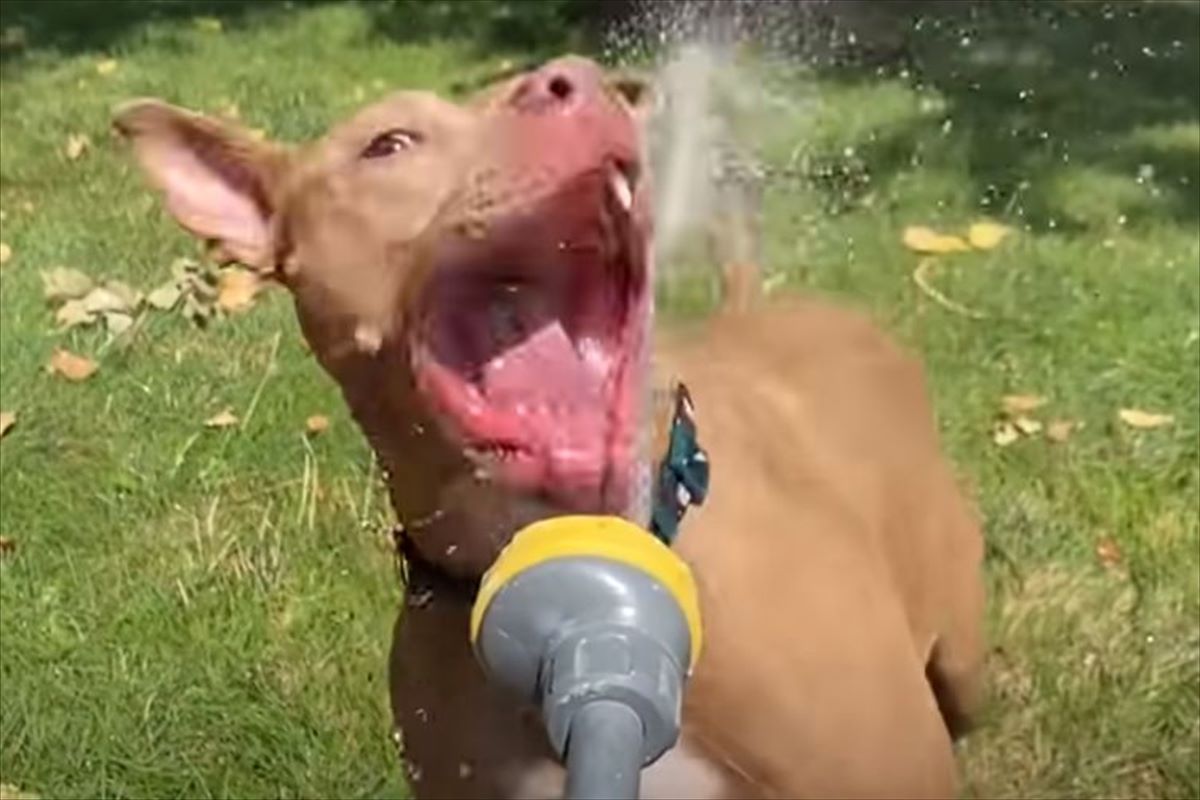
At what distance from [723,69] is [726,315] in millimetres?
1447

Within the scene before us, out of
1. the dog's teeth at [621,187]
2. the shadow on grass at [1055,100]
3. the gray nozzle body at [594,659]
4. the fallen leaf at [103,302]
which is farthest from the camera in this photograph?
the shadow on grass at [1055,100]

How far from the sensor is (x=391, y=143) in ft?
8.68

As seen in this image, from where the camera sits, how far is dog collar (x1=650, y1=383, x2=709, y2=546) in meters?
2.49

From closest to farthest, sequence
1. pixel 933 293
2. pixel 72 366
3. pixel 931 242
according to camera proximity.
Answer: pixel 72 366, pixel 933 293, pixel 931 242

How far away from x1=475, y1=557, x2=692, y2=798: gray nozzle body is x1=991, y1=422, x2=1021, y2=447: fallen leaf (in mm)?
A: 2766

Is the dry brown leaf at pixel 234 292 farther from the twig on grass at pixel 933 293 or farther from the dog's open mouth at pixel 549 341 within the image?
the dog's open mouth at pixel 549 341

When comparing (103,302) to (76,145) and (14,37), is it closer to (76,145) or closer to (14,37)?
(76,145)

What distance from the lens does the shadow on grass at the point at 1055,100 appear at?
5.61 meters

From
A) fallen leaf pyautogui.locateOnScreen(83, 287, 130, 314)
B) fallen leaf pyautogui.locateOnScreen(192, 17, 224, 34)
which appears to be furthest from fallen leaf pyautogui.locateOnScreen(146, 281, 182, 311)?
fallen leaf pyautogui.locateOnScreen(192, 17, 224, 34)

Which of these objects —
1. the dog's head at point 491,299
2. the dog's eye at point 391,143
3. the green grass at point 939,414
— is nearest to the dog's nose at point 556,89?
the dog's head at point 491,299

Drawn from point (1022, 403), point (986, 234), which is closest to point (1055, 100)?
point (986, 234)

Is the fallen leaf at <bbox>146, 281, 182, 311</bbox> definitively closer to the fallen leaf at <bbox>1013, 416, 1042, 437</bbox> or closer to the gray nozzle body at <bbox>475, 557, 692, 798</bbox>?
the fallen leaf at <bbox>1013, 416, 1042, 437</bbox>

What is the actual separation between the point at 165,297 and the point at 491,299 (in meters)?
2.69

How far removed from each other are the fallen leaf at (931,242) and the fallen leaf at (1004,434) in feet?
2.70
